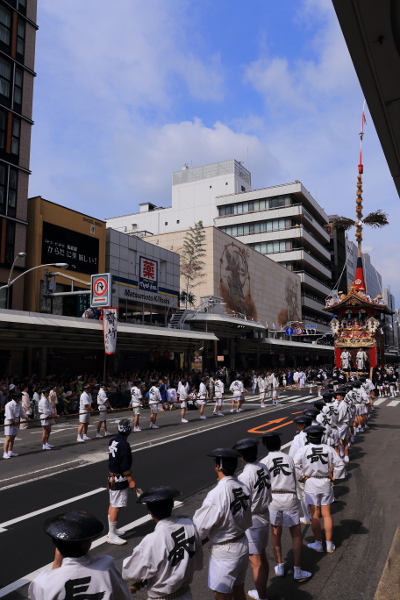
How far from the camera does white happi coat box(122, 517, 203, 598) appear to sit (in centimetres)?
340

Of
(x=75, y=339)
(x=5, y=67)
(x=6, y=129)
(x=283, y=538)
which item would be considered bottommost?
(x=283, y=538)

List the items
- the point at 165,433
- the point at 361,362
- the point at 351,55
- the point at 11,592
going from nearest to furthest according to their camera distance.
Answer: the point at 351,55 < the point at 11,592 < the point at 165,433 < the point at 361,362

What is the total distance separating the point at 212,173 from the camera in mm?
77875

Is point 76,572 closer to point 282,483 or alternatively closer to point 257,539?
point 257,539

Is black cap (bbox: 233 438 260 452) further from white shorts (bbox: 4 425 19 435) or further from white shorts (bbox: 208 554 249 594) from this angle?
white shorts (bbox: 4 425 19 435)

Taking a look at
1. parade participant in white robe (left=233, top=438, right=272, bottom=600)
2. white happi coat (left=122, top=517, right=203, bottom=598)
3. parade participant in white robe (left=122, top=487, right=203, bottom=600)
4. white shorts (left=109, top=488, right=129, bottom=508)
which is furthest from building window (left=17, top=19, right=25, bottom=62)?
white happi coat (left=122, top=517, right=203, bottom=598)

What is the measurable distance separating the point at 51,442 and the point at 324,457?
10.9 meters

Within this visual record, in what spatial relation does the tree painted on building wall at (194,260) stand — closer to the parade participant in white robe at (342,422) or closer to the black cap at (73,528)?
the parade participant in white robe at (342,422)

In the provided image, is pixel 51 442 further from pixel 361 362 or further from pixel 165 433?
pixel 361 362

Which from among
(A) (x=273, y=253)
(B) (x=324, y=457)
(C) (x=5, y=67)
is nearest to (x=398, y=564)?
(B) (x=324, y=457)

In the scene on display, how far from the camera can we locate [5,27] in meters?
27.6

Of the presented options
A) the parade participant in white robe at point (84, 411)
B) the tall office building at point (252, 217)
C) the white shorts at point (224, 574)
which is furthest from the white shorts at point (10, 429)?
the tall office building at point (252, 217)

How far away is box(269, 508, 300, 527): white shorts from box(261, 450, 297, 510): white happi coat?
0.17ft

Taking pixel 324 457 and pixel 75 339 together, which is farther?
pixel 75 339
